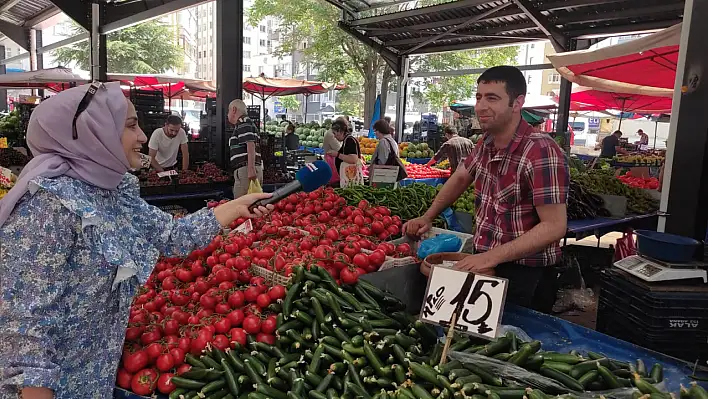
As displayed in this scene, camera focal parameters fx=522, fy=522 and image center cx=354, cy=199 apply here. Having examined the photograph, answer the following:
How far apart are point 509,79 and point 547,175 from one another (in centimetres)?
54

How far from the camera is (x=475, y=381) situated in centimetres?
183

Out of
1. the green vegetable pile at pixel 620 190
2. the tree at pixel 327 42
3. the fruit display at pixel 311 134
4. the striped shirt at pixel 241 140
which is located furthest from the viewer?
the tree at pixel 327 42

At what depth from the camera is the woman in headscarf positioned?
66.2 inches

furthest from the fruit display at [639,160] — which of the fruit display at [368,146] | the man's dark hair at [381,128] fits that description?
the man's dark hair at [381,128]

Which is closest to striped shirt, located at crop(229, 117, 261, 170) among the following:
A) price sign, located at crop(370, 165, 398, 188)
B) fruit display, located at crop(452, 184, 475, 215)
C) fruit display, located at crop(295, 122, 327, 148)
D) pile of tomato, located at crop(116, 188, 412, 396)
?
price sign, located at crop(370, 165, 398, 188)

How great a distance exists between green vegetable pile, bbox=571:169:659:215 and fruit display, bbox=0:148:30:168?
8.47m

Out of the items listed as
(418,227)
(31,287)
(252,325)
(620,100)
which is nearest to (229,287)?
(252,325)

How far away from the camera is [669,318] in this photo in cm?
277

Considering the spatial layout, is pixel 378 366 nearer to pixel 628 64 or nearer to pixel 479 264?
pixel 479 264

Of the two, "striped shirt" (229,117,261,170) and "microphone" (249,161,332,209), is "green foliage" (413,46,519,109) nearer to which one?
"striped shirt" (229,117,261,170)

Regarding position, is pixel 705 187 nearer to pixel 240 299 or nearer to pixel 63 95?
pixel 240 299

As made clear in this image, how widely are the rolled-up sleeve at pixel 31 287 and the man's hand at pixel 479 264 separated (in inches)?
65.5

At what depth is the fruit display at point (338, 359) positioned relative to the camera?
1869 millimetres

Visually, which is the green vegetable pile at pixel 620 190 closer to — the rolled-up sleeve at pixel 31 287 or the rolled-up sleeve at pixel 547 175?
the rolled-up sleeve at pixel 547 175
